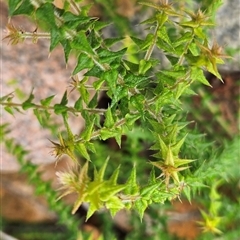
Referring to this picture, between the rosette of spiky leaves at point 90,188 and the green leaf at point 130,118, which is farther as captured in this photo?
the green leaf at point 130,118

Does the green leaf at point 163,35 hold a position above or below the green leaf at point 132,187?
above

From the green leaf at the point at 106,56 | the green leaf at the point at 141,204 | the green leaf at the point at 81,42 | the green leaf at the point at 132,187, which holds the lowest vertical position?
the green leaf at the point at 141,204

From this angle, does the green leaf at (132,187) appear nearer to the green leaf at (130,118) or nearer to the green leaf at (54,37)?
the green leaf at (130,118)

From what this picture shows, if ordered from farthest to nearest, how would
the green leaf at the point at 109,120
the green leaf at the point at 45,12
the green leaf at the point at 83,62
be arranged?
the green leaf at the point at 109,120 → the green leaf at the point at 83,62 → the green leaf at the point at 45,12

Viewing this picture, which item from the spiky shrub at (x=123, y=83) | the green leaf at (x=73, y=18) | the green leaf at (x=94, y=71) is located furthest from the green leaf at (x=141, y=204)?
the green leaf at (x=73, y=18)

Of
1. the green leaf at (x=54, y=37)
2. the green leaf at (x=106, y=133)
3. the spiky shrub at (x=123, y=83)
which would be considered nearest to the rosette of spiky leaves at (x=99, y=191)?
the spiky shrub at (x=123, y=83)

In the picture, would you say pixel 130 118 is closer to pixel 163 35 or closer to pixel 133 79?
pixel 133 79

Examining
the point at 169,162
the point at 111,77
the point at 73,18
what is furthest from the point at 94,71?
the point at 169,162

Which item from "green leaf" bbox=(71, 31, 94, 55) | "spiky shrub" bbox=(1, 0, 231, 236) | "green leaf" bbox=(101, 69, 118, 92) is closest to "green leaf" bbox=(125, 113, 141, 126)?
"spiky shrub" bbox=(1, 0, 231, 236)

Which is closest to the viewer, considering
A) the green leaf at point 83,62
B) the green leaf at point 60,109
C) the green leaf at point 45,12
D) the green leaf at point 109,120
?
the green leaf at point 45,12

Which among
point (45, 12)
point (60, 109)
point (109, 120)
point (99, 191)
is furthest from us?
point (60, 109)

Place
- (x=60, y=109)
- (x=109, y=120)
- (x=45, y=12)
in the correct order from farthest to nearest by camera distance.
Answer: (x=60, y=109) → (x=109, y=120) → (x=45, y=12)

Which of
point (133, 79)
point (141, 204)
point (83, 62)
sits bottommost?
point (141, 204)
